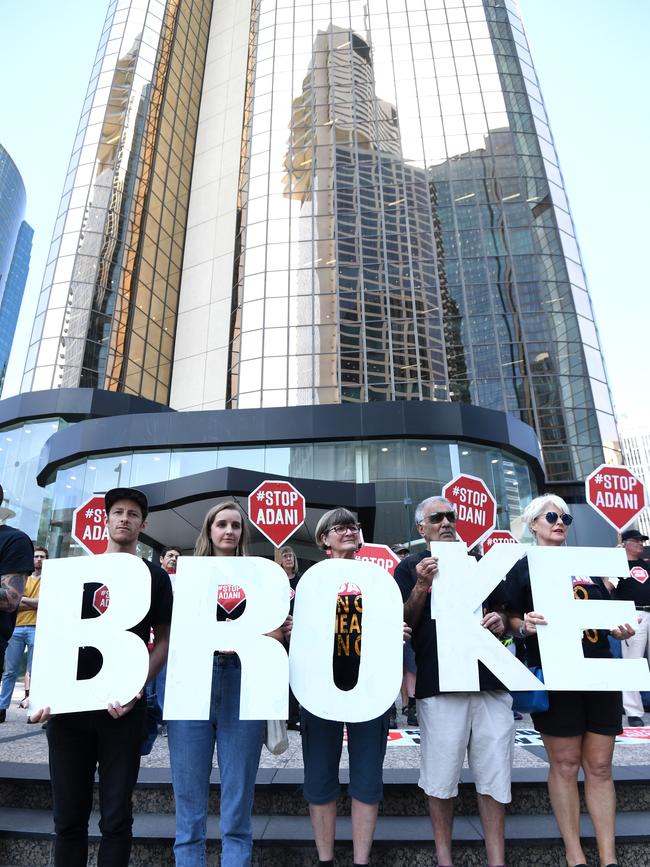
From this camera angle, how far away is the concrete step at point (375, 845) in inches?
126

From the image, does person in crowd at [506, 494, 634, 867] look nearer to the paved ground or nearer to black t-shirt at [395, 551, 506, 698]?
black t-shirt at [395, 551, 506, 698]

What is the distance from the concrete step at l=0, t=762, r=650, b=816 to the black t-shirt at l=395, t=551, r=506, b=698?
99cm

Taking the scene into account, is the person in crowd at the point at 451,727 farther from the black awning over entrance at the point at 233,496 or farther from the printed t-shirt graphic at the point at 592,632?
the black awning over entrance at the point at 233,496

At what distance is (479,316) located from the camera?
2950 cm

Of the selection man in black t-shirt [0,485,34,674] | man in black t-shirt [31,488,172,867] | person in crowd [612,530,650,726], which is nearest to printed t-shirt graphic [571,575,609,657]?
man in black t-shirt [31,488,172,867]

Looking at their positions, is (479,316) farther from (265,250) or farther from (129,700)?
(129,700)

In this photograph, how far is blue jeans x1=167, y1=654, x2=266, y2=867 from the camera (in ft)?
8.61

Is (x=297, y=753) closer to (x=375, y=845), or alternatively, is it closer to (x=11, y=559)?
(x=375, y=845)

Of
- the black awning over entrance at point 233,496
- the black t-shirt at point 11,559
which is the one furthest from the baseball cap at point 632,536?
the black awning over entrance at point 233,496

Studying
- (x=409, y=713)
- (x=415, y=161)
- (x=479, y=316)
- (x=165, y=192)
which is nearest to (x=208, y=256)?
(x=165, y=192)

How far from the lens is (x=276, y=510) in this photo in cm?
1094

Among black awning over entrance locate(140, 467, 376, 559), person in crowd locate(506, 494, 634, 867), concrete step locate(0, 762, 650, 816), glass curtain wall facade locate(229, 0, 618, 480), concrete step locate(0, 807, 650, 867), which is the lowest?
concrete step locate(0, 807, 650, 867)

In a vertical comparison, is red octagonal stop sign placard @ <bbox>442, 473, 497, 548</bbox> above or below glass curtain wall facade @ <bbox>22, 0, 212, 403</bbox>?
below

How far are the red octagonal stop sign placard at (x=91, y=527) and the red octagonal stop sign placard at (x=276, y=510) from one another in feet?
9.52
